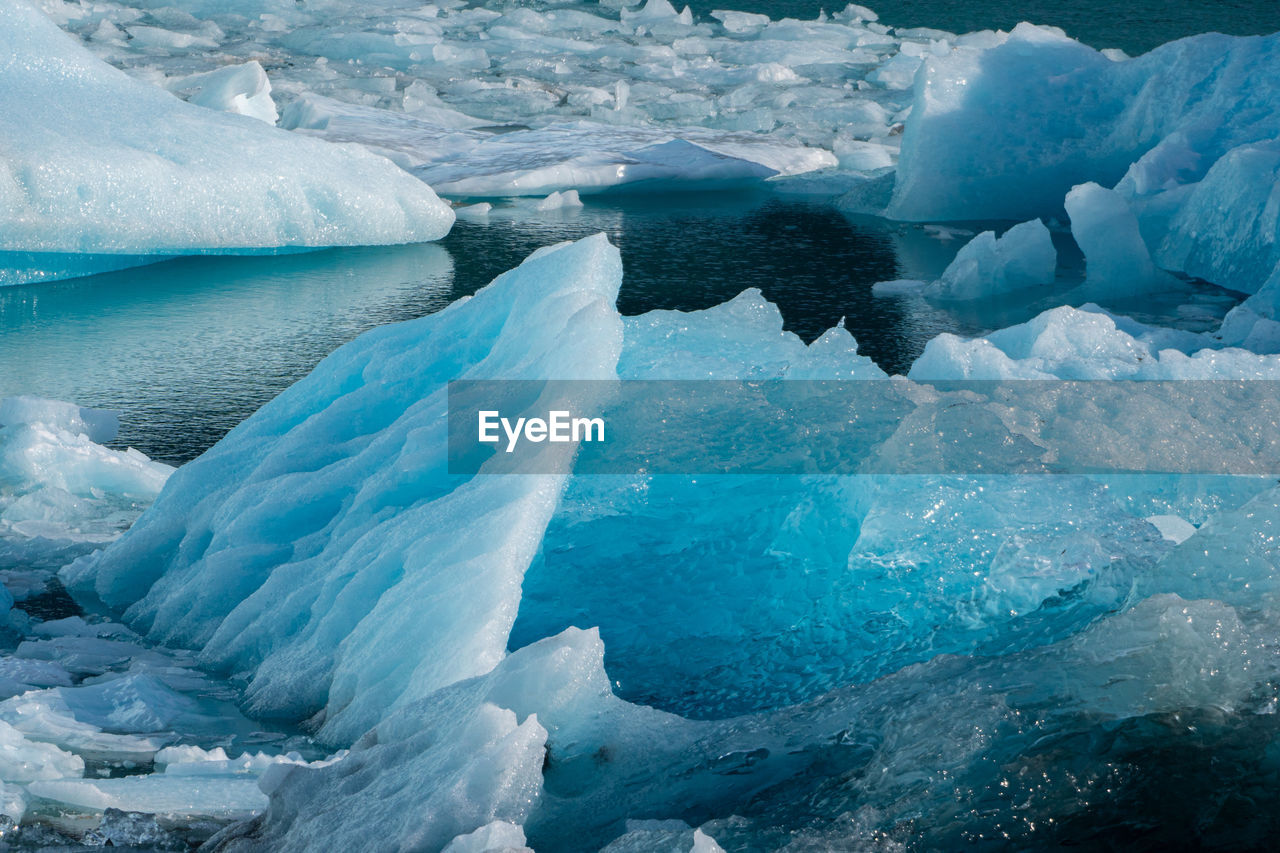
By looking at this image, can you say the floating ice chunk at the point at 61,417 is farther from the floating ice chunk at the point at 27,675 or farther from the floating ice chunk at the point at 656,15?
the floating ice chunk at the point at 656,15

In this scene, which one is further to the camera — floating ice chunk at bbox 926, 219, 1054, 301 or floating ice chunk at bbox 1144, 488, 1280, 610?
floating ice chunk at bbox 926, 219, 1054, 301

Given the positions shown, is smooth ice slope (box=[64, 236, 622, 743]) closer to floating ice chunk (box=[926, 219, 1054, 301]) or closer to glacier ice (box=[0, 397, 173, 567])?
glacier ice (box=[0, 397, 173, 567])

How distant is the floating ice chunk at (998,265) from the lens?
7.15 m

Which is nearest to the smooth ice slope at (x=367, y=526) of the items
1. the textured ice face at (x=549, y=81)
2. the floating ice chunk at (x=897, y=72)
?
the textured ice face at (x=549, y=81)

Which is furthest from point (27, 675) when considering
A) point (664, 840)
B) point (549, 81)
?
point (549, 81)

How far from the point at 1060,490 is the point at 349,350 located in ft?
7.32

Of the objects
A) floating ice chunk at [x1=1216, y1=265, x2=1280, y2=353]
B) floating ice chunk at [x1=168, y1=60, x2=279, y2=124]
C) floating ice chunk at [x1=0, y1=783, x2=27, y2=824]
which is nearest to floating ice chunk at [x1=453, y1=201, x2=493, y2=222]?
floating ice chunk at [x1=168, y1=60, x2=279, y2=124]

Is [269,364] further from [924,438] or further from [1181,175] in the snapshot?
[1181,175]

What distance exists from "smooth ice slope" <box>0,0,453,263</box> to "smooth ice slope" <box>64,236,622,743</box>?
3111mm

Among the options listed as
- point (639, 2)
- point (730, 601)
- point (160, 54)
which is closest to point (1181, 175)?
point (730, 601)

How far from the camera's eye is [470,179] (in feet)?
30.0

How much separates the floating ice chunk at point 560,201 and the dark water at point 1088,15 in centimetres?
692

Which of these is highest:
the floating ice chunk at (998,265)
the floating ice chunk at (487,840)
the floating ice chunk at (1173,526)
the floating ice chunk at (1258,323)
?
the floating ice chunk at (487,840)
